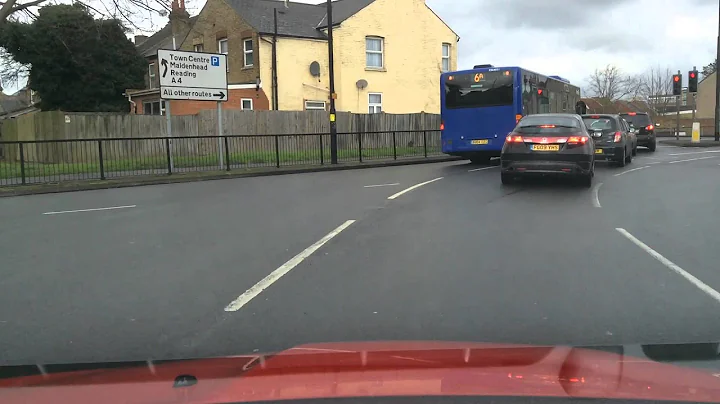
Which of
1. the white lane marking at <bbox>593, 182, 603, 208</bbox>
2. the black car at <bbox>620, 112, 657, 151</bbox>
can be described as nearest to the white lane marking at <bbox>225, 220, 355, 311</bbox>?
the white lane marking at <bbox>593, 182, 603, 208</bbox>

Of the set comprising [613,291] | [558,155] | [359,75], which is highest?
[359,75]

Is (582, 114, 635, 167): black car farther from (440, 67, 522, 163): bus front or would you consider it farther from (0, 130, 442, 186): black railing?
(0, 130, 442, 186): black railing

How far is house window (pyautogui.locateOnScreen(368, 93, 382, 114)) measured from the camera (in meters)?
34.4

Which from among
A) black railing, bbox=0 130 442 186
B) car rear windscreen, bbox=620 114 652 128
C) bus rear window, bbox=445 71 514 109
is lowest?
black railing, bbox=0 130 442 186

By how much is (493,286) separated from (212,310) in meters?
2.68

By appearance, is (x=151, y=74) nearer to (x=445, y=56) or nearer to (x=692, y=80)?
(x=445, y=56)

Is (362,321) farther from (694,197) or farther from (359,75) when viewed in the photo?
(359,75)

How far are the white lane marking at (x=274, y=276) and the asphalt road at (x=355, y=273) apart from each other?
0.03 m

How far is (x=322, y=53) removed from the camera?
3319 cm

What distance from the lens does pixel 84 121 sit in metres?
26.7

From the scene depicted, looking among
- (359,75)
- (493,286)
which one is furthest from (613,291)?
(359,75)

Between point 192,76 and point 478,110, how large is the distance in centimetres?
979

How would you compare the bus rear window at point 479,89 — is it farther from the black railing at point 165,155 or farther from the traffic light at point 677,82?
the traffic light at point 677,82

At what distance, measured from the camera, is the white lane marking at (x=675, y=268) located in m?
5.77
